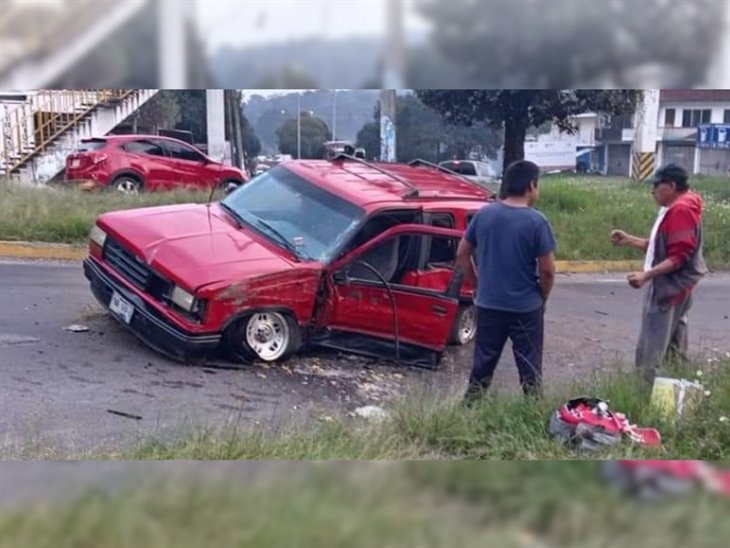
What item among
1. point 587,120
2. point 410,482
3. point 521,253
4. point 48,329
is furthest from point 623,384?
point 48,329

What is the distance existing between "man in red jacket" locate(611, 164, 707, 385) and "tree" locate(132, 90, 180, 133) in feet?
5.27

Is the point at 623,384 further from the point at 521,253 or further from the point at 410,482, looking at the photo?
the point at 410,482

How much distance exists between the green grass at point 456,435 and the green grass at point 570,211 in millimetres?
473

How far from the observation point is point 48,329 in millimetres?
2986

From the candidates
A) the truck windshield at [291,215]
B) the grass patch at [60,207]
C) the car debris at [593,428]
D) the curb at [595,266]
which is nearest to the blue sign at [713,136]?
the curb at [595,266]

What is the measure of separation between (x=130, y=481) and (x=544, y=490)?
107 centimetres

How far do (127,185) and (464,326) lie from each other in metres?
1.27

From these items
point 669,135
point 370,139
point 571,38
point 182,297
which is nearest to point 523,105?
point 571,38

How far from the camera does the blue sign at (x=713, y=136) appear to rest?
9.75 feet

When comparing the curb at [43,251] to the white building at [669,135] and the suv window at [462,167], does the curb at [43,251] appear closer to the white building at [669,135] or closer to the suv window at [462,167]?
the suv window at [462,167]

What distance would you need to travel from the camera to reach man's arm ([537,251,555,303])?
3068 millimetres

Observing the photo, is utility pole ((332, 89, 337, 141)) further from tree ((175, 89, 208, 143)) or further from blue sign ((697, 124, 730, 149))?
blue sign ((697, 124, 730, 149))

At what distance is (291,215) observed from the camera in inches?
119

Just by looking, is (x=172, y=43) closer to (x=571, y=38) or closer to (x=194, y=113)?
(x=194, y=113)
